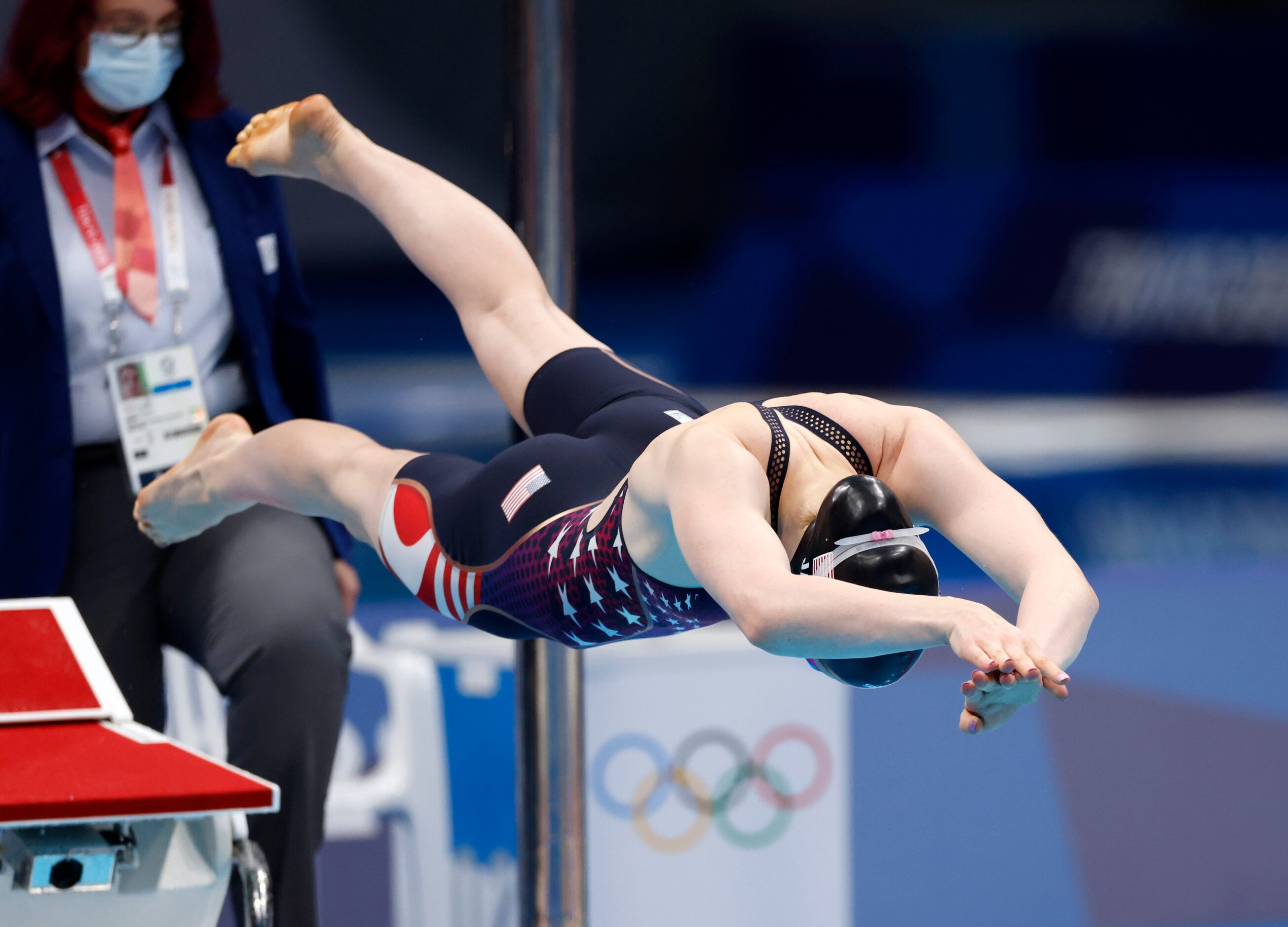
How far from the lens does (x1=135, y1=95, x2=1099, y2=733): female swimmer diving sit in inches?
57.9

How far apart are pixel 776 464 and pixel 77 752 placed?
87 centimetres

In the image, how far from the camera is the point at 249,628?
2242 mm

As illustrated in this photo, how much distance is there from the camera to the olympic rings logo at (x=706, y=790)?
10.0 feet

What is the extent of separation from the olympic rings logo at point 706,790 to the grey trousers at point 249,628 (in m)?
0.90

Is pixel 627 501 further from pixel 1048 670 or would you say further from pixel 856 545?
pixel 1048 670

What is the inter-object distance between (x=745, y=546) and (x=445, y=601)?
705 millimetres

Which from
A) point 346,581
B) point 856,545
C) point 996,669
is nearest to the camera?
point 996,669

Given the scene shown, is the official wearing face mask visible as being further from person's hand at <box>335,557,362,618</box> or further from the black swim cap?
the black swim cap

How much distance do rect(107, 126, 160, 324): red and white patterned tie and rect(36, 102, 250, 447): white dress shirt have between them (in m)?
0.01

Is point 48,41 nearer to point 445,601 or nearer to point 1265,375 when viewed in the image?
point 445,601

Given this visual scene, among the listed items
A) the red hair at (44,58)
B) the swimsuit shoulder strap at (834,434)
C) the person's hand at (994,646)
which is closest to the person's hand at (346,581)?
the red hair at (44,58)

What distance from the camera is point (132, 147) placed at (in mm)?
2449

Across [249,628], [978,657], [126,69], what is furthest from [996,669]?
[126,69]

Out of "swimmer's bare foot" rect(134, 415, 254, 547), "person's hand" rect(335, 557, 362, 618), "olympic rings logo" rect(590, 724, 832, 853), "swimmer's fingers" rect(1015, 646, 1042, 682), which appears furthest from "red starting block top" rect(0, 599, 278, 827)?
"olympic rings logo" rect(590, 724, 832, 853)
